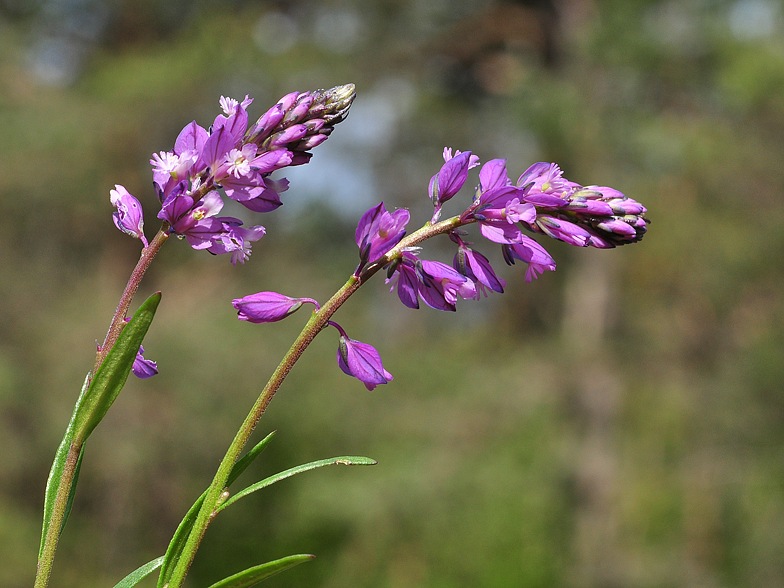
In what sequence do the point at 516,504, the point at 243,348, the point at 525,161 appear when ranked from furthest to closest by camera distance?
1. the point at 516,504
2. the point at 243,348
3. the point at 525,161

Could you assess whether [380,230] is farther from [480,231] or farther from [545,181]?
[545,181]

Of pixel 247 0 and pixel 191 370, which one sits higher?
pixel 247 0


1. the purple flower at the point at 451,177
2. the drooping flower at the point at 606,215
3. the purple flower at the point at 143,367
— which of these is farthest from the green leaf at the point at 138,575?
the drooping flower at the point at 606,215

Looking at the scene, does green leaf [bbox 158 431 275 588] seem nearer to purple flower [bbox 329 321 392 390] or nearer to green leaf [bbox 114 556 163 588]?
green leaf [bbox 114 556 163 588]

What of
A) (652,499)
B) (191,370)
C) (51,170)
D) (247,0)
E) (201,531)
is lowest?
(652,499)

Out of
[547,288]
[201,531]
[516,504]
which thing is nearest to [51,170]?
[547,288]

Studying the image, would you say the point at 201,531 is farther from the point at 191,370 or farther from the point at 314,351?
the point at 314,351

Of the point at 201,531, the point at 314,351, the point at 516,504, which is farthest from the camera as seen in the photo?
the point at 516,504
